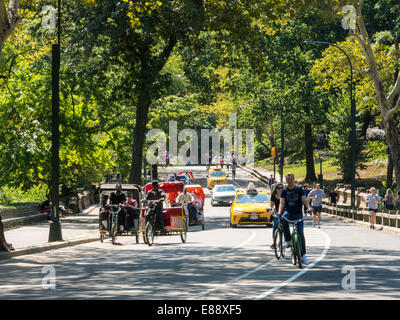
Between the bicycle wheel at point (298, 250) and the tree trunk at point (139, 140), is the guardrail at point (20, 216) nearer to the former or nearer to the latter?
the tree trunk at point (139, 140)

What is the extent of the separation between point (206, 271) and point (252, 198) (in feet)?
60.7

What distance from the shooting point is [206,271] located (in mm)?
16297

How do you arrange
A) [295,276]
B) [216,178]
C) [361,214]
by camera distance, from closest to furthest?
[295,276] < [361,214] < [216,178]

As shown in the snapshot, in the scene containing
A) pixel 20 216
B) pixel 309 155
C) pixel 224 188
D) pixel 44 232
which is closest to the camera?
pixel 44 232

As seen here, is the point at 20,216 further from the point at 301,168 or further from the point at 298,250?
the point at 301,168

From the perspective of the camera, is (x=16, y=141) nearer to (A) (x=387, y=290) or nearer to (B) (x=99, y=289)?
(B) (x=99, y=289)

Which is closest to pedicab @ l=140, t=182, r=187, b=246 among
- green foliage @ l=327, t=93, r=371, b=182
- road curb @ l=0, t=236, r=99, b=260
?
road curb @ l=0, t=236, r=99, b=260

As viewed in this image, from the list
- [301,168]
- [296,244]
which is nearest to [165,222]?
[296,244]

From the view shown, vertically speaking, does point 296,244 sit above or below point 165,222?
below

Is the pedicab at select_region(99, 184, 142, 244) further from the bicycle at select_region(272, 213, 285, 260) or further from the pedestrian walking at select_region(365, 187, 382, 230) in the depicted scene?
the pedestrian walking at select_region(365, 187, 382, 230)

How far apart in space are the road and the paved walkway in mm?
A: 1431

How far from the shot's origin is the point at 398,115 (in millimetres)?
55719

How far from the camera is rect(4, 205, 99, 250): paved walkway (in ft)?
81.7

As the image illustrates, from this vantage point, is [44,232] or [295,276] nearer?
[295,276]
